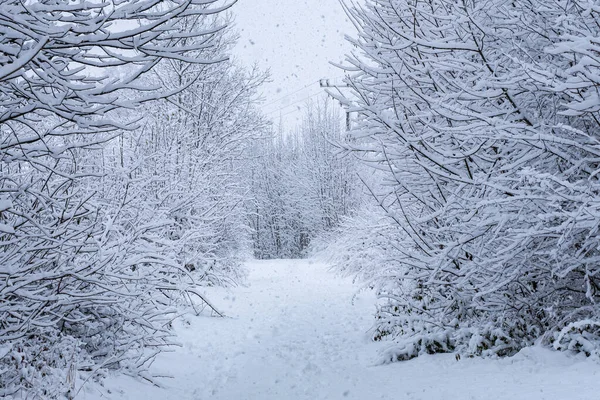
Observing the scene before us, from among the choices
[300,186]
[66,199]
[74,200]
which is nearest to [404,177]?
[74,200]

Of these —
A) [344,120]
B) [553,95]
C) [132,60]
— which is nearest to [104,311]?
[132,60]

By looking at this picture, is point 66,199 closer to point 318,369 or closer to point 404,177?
point 318,369

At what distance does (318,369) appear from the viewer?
632cm

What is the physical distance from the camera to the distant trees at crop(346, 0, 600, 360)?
414cm

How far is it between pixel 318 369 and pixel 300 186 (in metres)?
27.9

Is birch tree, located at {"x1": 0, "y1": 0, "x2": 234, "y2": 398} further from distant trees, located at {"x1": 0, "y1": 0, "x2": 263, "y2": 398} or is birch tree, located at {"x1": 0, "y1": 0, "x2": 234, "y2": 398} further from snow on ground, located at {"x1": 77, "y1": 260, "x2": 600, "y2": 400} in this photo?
snow on ground, located at {"x1": 77, "y1": 260, "x2": 600, "y2": 400}

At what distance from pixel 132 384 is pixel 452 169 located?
4.16 m

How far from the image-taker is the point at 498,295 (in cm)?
543

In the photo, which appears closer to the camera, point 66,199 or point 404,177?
point 66,199

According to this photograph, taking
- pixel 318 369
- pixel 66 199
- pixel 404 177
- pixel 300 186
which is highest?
pixel 300 186

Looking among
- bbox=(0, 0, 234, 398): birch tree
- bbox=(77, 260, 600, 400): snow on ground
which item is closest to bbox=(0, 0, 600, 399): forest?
bbox=(0, 0, 234, 398): birch tree

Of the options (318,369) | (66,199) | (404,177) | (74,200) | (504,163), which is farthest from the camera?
(404,177)

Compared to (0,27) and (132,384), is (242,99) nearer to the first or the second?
(132,384)

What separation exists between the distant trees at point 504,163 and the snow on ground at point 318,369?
37 centimetres
